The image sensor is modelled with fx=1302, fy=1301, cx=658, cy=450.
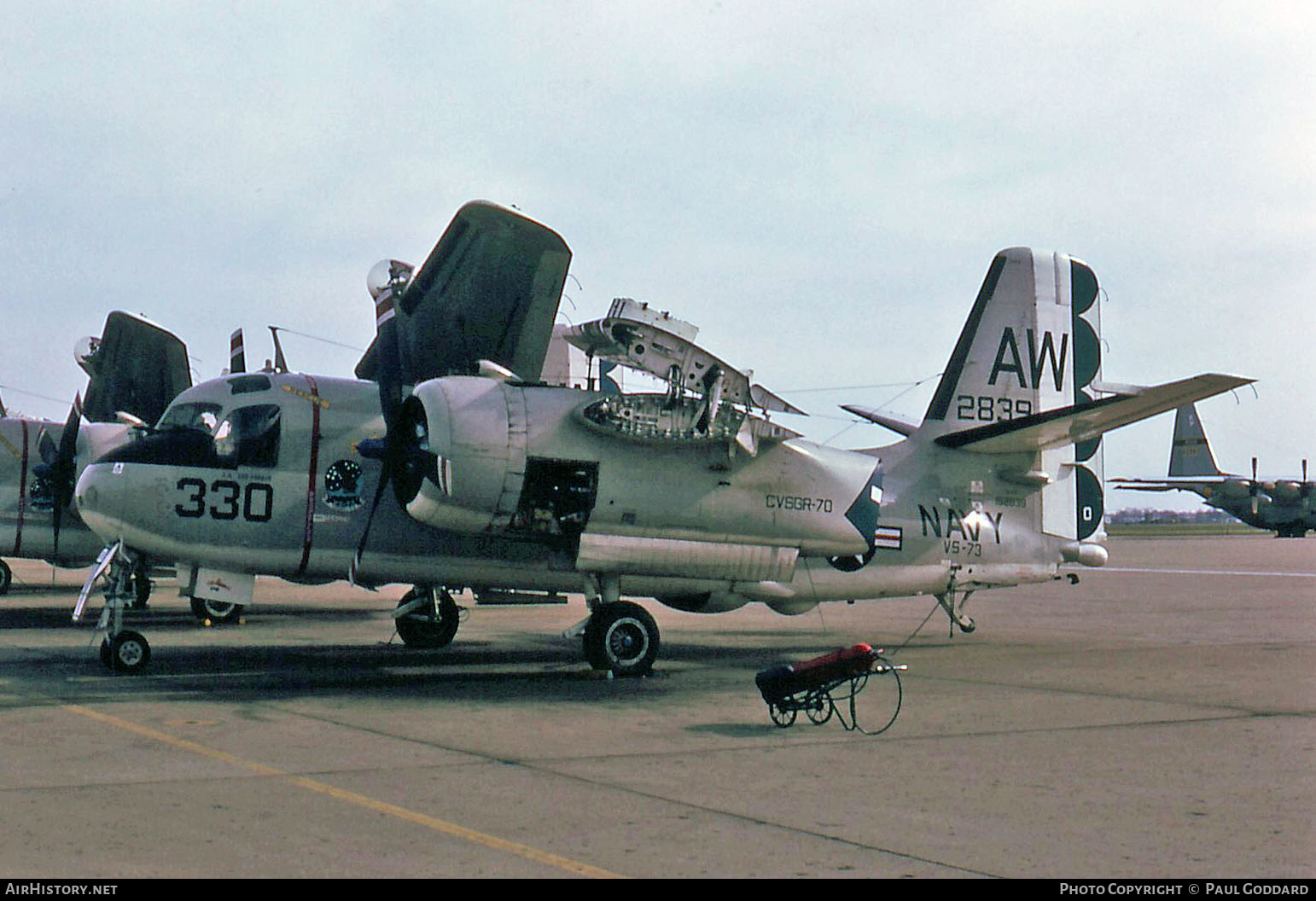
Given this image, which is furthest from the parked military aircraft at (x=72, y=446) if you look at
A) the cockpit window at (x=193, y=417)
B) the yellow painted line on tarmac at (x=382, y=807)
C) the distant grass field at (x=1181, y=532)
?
the distant grass field at (x=1181, y=532)

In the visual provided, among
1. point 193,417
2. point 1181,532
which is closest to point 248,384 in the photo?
point 193,417

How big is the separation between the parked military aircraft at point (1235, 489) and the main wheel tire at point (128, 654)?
8147cm

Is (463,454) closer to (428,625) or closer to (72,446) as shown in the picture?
(428,625)

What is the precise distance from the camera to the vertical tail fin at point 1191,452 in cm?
9381

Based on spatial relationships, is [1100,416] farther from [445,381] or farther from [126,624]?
[126,624]

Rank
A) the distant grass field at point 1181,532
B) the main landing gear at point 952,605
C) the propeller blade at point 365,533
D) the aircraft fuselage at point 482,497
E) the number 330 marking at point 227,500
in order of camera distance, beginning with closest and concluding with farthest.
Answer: the aircraft fuselage at point 482,497, the number 330 marking at point 227,500, the propeller blade at point 365,533, the main landing gear at point 952,605, the distant grass field at point 1181,532

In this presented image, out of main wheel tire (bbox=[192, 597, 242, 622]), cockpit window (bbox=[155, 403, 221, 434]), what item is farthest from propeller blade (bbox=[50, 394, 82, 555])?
cockpit window (bbox=[155, 403, 221, 434])

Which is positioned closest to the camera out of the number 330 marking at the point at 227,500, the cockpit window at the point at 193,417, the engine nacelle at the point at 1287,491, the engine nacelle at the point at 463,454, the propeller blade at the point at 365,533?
the engine nacelle at the point at 463,454

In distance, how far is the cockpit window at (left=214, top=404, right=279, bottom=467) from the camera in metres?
15.2

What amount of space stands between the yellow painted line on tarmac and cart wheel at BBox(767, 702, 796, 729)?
4269 mm

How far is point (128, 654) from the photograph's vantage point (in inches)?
578

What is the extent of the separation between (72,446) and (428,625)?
6.63 meters

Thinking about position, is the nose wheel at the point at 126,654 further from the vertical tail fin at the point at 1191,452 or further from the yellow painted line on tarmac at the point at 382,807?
the vertical tail fin at the point at 1191,452

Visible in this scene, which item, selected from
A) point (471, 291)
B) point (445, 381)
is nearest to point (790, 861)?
point (445, 381)
